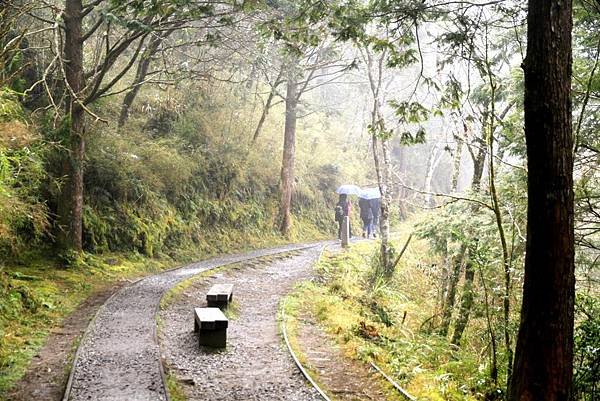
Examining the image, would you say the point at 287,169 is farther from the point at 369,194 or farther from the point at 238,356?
the point at 238,356

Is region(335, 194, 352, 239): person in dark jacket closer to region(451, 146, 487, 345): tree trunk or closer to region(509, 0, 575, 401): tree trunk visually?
region(451, 146, 487, 345): tree trunk

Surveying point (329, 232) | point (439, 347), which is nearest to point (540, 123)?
point (439, 347)

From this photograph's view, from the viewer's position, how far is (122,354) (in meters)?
7.77

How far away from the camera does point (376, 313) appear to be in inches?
509

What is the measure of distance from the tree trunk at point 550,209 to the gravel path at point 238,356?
330cm

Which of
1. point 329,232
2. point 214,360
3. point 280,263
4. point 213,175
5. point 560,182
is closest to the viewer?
point 560,182

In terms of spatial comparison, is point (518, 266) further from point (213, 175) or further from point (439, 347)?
point (213, 175)

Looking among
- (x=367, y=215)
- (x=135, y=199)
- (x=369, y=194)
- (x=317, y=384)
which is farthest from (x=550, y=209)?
(x=367, y=215)

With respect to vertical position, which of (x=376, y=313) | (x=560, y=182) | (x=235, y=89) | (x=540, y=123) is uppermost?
(x=235, y=89)

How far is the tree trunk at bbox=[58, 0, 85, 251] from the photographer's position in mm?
12711

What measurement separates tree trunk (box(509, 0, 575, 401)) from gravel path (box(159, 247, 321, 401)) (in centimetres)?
330

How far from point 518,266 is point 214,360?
5.55 meters

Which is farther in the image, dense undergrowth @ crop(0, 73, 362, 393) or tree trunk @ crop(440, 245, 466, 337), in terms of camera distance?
tree trunk @ crop(440, 245, 466, 337)

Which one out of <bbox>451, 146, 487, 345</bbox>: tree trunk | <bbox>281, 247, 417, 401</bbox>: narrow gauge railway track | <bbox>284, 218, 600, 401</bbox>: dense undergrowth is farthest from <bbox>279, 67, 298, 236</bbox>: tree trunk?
<bbox>281, 247, 417, 401</bbox>: narrow gauge railway track
